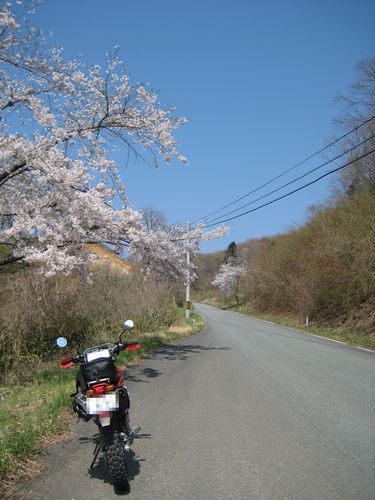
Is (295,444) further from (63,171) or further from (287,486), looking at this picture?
(63,171)

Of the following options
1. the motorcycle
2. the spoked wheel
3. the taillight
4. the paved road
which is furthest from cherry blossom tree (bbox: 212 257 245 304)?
the spoked wheel

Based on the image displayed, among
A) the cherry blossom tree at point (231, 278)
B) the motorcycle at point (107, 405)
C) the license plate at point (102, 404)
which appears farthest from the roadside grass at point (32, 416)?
the cherry blossom tree at point (231, 278)

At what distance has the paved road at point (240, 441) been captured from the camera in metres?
4.15

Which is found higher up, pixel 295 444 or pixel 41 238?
pixel 41 238

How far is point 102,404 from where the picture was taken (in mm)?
4480

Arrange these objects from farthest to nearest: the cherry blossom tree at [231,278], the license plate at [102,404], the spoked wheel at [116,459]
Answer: the cherry blossom tree at [231,278] < the license plate at [102,404] < the spoked wheel at [116,459]

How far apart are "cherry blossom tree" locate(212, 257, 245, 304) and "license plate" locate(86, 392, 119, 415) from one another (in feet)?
207

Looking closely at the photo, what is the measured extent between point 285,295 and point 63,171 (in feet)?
107

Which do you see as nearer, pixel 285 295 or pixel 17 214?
pixel 17 214

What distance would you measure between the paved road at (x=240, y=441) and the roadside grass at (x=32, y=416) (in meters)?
0.27

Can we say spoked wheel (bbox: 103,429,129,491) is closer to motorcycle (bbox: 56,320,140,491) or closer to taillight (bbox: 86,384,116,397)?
motorcycle (bbox: 56,320,140,491)

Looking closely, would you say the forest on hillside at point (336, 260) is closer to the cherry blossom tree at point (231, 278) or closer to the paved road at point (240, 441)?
the paved road at point (240, 441)

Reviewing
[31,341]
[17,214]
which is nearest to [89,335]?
[31,341]

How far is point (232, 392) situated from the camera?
26.6 feet
